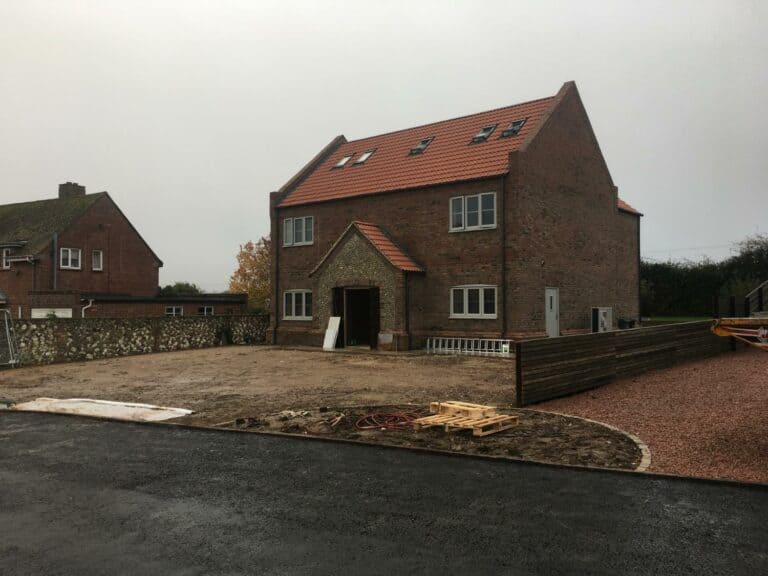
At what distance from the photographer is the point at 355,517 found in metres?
5.98

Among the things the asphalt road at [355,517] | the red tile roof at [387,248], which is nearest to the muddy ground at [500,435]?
the asphalt road at [355,517]

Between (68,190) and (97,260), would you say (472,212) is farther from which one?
(68,190)

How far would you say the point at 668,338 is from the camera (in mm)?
18250

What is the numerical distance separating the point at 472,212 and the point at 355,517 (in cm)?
2091

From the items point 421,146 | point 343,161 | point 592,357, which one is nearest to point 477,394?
point 592,357

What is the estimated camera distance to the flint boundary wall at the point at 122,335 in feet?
74.7

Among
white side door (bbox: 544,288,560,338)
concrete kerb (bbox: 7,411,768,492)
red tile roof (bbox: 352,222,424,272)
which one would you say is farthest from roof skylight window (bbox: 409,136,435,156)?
concrete kerb (bbox: 7,411,768,492)

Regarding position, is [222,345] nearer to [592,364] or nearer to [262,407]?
[262,407]

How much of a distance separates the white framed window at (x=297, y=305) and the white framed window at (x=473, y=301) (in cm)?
851

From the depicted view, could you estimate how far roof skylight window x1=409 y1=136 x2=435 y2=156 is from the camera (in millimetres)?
30573

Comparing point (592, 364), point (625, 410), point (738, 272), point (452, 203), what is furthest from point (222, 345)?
point (738, 272)

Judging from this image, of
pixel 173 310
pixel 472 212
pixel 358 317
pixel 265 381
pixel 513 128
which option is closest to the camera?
pixel 265 381

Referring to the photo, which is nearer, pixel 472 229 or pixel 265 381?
pixel 265 381

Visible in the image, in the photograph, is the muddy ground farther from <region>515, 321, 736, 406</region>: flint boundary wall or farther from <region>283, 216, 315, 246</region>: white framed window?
<region>283, 216, 315, 246</region>: white framed window
